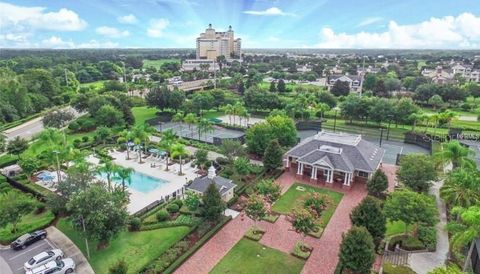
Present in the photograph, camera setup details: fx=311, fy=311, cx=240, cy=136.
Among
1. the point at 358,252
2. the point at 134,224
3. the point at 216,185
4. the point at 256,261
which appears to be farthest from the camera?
the point at 216,185

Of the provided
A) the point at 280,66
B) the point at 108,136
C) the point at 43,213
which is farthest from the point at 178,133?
the point at 280,66

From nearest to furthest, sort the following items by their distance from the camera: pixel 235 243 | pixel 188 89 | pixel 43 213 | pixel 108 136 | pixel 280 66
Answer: pixel 235 243 < pixel 43 213 < pixel 108 136 < pixel 188 89 < pixel 280 66

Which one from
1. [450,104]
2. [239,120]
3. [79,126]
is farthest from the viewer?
[450,104]

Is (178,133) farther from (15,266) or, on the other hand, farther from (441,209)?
(441,209)

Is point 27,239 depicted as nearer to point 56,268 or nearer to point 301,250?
point 56,268

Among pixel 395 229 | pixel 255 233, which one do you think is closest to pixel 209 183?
pixel 255 233

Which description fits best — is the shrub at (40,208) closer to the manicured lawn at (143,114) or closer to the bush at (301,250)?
the bush at (301,250)
